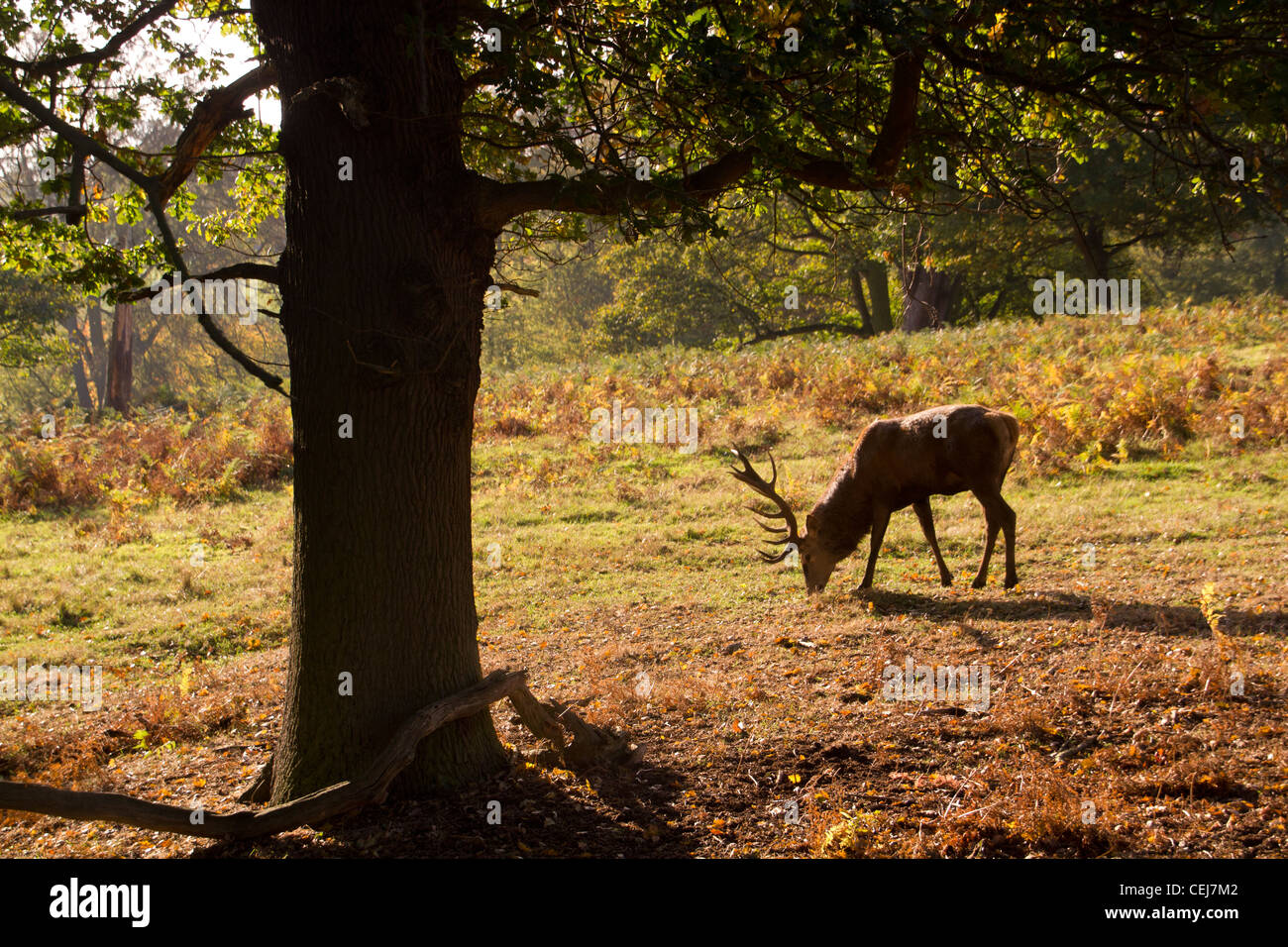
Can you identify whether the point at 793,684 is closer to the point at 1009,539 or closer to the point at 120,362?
the point at 1009,539

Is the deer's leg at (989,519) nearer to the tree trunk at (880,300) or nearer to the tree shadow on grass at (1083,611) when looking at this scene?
the tree shadow on grass at (1083,611)

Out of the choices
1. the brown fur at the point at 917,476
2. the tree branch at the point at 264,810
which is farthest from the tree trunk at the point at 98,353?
the tree branch at the point at 264,810

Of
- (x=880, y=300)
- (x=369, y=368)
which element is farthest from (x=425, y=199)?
(x=880, y=300)

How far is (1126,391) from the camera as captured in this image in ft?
49.8

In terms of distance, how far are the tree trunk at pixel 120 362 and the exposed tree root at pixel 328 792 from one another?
31135 millimetres

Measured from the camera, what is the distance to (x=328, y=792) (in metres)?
4.49

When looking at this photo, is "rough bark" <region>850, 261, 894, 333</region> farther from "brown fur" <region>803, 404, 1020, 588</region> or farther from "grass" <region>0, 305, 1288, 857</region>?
"brown fur" <region>803, 404, 1020, 588</region>

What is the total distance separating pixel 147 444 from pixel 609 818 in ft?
65.5

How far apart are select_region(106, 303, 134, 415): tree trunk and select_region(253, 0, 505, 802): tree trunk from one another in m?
30.8

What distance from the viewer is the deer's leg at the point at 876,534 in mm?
9719

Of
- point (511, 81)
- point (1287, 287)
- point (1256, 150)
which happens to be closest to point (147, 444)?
point (511, 81)

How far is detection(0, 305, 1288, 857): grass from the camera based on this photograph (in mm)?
4613

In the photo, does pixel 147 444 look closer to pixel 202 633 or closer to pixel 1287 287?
pixel 202 633

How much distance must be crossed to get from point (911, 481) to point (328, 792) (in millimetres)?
7138
